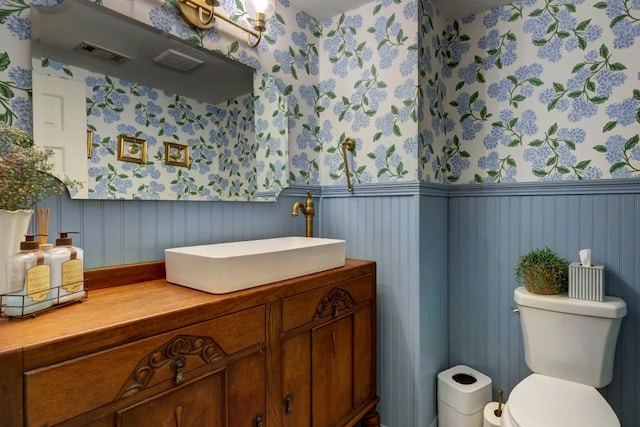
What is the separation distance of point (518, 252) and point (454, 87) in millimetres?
992

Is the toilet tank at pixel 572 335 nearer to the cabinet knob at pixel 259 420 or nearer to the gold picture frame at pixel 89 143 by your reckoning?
the cabinet knob at pixel 259 420

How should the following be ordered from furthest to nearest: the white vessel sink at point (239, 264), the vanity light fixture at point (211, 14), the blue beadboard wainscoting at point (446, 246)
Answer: the blue beadboard wainscoting at point (446, 246) < the vanity light fixture at point (211, 14) < the white vessel sink at point (239, 264)

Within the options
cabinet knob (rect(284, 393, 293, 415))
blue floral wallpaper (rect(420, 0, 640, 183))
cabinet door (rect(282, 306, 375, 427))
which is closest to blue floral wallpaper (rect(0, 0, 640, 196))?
blue floral wallpaper (rect(420, 0, 640, 183))

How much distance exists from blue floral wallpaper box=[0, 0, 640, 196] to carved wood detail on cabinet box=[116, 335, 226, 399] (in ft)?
3.80

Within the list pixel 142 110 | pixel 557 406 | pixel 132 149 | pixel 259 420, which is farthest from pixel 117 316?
pixel 557 406

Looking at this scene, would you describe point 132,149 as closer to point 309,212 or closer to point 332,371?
point 309,212

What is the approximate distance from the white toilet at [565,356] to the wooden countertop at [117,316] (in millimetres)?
1010

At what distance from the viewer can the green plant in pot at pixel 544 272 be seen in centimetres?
164

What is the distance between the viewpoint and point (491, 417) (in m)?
1.66

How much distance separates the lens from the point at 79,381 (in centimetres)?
75

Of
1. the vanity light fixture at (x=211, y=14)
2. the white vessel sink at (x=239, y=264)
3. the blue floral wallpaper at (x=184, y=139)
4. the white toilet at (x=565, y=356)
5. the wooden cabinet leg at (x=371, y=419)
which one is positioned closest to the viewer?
the white vessel sink at (x=239, y=264)

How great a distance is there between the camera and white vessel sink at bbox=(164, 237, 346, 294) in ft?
3.66

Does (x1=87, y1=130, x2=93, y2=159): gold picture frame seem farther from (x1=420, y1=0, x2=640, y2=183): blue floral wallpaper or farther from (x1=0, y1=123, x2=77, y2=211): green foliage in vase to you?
(x1=420, y1=0, x2=640, y2=183): blue floral wallpaper

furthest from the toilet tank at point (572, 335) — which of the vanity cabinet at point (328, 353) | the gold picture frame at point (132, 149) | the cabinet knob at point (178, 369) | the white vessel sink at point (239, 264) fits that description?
the gold picture frame at point (132, 149)
